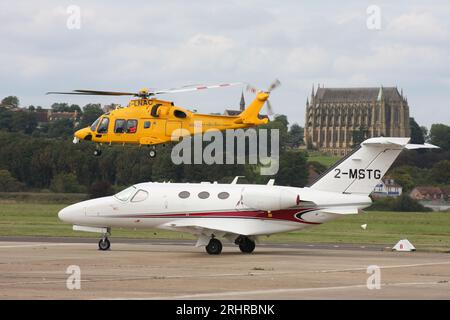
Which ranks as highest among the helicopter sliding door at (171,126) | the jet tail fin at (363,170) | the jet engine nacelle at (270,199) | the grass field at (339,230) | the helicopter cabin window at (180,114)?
the helicopter cabin window at (180,114)

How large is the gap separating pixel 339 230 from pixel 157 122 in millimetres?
20767

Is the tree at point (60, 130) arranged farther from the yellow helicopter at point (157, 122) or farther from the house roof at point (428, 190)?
the yellow helicopter at point (157, 122)

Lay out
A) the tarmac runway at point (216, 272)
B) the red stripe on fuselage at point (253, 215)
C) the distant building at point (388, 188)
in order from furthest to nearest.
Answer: the distant building at point (388, 188)
the red stripe on fuselage at point (253, 215)
the tarmac runway at point (216, 272)

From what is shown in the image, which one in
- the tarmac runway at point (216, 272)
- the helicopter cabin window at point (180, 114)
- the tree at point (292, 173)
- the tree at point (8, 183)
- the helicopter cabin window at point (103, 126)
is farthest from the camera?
the tree at point (8, 183)

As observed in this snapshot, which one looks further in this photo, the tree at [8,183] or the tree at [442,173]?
the tree at [442,173]

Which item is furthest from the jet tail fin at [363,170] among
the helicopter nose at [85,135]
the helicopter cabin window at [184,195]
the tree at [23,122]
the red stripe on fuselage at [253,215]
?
the tree at [23,122]

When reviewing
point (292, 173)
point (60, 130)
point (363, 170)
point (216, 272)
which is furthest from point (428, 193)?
point (216, 272)

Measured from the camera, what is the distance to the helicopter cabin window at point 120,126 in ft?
164

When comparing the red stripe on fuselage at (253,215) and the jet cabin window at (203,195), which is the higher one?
the jet cabin window at (203,195)

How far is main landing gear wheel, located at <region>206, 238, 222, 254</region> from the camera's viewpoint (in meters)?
44.4

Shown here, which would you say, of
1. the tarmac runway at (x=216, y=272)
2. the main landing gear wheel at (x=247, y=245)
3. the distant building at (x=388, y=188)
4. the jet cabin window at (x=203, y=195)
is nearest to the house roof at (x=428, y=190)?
the distant building at (x=388, y=188)

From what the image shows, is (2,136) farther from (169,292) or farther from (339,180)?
(169,292)

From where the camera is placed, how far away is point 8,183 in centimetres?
10756
